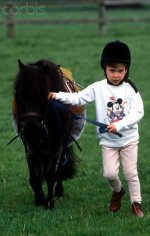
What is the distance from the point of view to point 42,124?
252 inches

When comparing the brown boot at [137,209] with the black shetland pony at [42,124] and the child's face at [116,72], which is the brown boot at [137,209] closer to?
the black shetland pony at [42,124]

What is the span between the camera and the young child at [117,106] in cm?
629

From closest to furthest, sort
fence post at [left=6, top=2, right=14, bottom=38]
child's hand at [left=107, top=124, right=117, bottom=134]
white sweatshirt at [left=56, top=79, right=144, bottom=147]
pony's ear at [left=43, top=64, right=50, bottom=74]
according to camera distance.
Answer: child's hand at [left=107, top=124, right=117, bottom=134], white sweatshirt at [left=56, top=79, right=144, bottom=147], pony's ear at [left=43, top=64, right=50, bottom=74], fence post at [left=6, top=2, right=14, bottom=38]

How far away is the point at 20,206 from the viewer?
7.02 metres

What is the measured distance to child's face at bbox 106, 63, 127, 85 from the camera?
630 centimetres

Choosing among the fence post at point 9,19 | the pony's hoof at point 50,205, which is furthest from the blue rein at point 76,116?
the fence post at point 9,19

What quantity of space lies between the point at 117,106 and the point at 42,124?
70 centimetres

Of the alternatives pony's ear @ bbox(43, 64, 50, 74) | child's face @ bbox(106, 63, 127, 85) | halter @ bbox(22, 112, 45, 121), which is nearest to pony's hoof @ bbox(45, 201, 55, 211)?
halter @ bbox(22, 112, 45, 121)

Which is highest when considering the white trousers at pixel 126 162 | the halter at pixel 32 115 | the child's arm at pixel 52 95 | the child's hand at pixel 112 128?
the child's arm at pixel 52 95

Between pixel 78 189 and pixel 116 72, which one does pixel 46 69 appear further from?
pixel 78 189

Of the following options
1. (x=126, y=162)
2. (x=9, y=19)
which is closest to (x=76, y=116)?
(x=126, y=162)

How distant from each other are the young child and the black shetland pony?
0.19m

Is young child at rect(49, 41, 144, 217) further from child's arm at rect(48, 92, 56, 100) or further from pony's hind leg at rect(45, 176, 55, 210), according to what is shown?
pony's hind leg at rect(45, 176, 55, 210)

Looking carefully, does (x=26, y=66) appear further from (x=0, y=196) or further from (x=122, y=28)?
(x=122, y=28)
